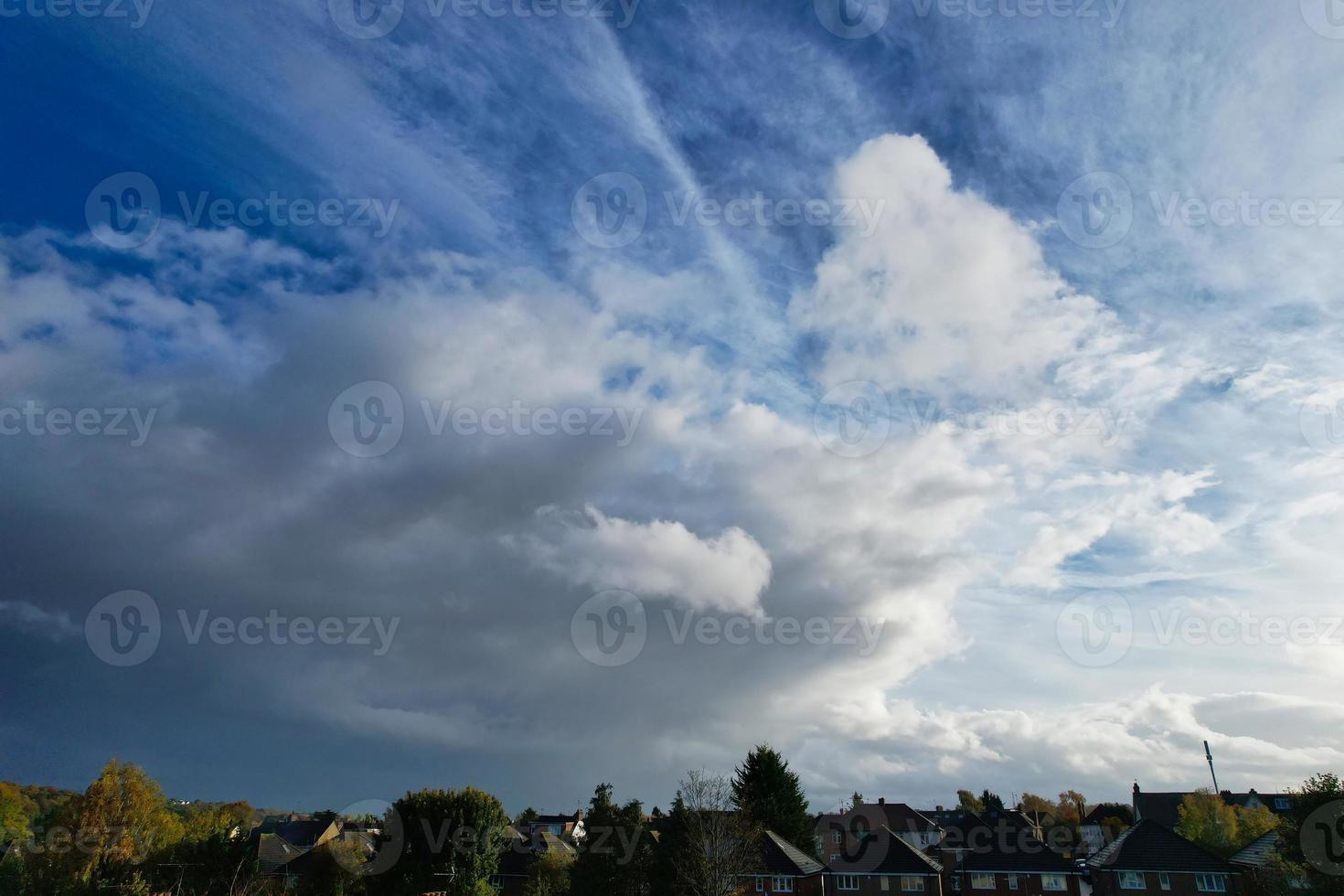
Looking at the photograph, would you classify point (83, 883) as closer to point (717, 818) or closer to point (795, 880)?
point (717, 818)

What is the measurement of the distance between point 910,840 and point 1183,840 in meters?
62.3

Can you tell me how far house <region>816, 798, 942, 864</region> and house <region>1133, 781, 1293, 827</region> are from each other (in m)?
35.6

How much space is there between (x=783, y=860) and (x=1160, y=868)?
34506 mm

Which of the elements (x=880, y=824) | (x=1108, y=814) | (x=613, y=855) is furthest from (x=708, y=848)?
(x=1108, y=814)

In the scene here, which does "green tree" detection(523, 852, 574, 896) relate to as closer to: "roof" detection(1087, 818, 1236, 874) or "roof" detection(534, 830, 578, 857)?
"roof" detection(534, 830, 578, 857)

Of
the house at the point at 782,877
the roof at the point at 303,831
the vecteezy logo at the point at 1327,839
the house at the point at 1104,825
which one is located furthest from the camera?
the house at the point at 1104,825

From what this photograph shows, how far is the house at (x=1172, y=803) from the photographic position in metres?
130

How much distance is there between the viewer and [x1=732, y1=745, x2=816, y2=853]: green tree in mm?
97125

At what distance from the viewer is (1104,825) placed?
147250 mm

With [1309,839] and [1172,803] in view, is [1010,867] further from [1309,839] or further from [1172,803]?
[1172,803]

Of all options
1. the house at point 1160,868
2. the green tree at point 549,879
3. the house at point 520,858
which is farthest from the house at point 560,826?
the house at point 1160,868

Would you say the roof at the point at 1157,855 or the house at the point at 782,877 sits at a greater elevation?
the roof at the point at 1157,855

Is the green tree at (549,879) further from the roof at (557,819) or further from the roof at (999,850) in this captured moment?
the roof at (557,819)

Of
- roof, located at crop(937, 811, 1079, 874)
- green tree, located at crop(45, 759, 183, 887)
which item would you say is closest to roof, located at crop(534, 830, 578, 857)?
green tree, located at crop(45, 759, 183, 887)
